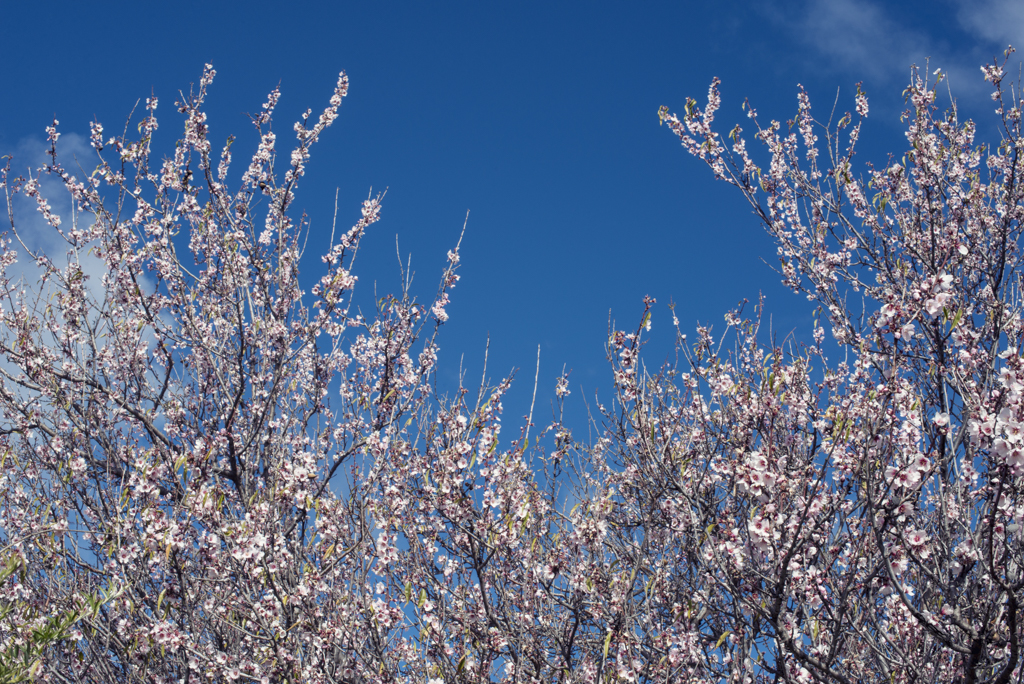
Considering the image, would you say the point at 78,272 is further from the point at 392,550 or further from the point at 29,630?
the point at 392,550

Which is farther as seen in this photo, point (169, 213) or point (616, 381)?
point (169, 213)

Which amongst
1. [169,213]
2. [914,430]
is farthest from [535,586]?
[169,213]

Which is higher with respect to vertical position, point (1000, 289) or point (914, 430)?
point (1000, 289)

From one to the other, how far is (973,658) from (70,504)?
21.5 ft

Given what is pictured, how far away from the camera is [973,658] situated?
371 cm

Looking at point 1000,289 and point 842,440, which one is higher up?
point 1000,289

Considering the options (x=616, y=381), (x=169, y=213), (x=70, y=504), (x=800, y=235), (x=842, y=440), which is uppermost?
(x=800, y=235)

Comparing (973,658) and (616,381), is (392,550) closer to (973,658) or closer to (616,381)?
(616,381)

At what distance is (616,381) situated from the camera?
538 cm

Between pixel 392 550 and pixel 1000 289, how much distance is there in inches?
247

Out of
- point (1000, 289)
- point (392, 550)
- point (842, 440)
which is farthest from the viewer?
point (1000, 289)

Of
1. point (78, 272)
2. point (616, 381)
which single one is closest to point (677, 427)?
point (616, 381)

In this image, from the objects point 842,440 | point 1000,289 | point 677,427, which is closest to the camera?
point 842,440

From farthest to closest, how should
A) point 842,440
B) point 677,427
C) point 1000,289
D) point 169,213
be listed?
point 169,213, point 1000,289, point 677,427, point 842,440
